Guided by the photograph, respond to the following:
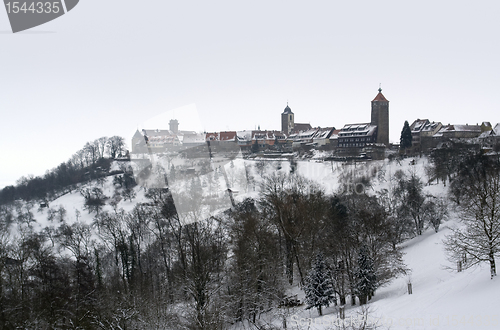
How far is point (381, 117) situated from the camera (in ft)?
214

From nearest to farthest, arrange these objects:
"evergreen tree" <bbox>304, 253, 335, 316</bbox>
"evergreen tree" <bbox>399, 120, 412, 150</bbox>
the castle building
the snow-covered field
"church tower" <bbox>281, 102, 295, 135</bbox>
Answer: the snow-covered field < "evergreen tree" <bbox>304, 253, 335, 316</bbox> < "evergreen tree" <bbox>399, 120, 412, 150</bbox> < the castle building < "church tower" <bbox>281, 102, 295, 135</bbox>

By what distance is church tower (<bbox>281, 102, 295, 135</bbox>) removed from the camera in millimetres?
92125

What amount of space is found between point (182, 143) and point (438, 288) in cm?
4778

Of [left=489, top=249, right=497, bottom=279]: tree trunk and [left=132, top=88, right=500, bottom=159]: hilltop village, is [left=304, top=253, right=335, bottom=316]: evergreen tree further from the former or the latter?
[left=132, top=88, right=500, bottom=159]: hilltop village

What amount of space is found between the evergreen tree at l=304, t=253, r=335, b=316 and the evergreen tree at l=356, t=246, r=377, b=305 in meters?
1.24

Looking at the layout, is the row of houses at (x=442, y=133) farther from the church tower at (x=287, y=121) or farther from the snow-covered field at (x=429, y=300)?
the church tower at (x=287, y=121)

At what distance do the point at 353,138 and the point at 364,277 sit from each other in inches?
2055

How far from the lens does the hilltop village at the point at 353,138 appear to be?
170ft

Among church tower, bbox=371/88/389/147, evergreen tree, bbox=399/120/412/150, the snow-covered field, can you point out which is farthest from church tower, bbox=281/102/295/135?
the snow-covered field
